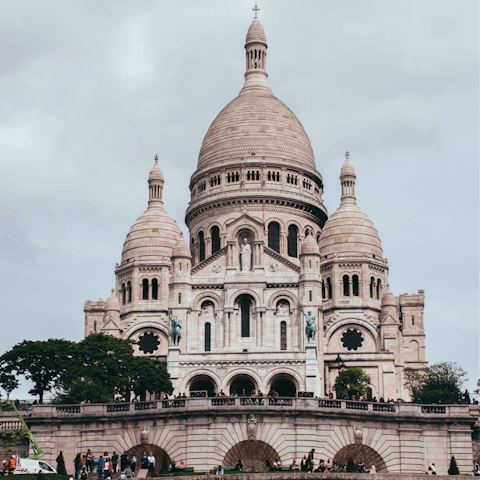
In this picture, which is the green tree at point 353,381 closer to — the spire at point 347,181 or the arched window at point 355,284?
the arched window at point 355,284

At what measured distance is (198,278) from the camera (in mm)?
91188

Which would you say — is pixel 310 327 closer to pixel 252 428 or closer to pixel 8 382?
pixel 8 382

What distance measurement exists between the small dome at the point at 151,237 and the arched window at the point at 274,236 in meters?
8.89

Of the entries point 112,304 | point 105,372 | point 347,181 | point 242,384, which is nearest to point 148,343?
point 112,304

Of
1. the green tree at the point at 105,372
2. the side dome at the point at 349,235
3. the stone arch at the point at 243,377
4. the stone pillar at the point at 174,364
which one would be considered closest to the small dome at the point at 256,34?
the side dome at the point at 349,235

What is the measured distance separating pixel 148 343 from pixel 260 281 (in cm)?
1299

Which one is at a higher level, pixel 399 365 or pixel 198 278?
pixel 198 278

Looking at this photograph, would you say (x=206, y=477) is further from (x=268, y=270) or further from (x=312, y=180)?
(x=312, y=180)

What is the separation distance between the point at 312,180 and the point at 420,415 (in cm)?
5877

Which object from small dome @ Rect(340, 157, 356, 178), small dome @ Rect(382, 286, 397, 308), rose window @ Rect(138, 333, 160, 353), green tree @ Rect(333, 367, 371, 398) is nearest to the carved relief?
green tree @ Rect(333, 367, 371, 398)

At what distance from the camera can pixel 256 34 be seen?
118 meters

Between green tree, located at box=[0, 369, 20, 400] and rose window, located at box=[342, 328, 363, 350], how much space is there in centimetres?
3424

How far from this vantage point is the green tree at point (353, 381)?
7794 centimetres

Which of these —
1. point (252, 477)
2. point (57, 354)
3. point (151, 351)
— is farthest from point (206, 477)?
point (151, 351)
